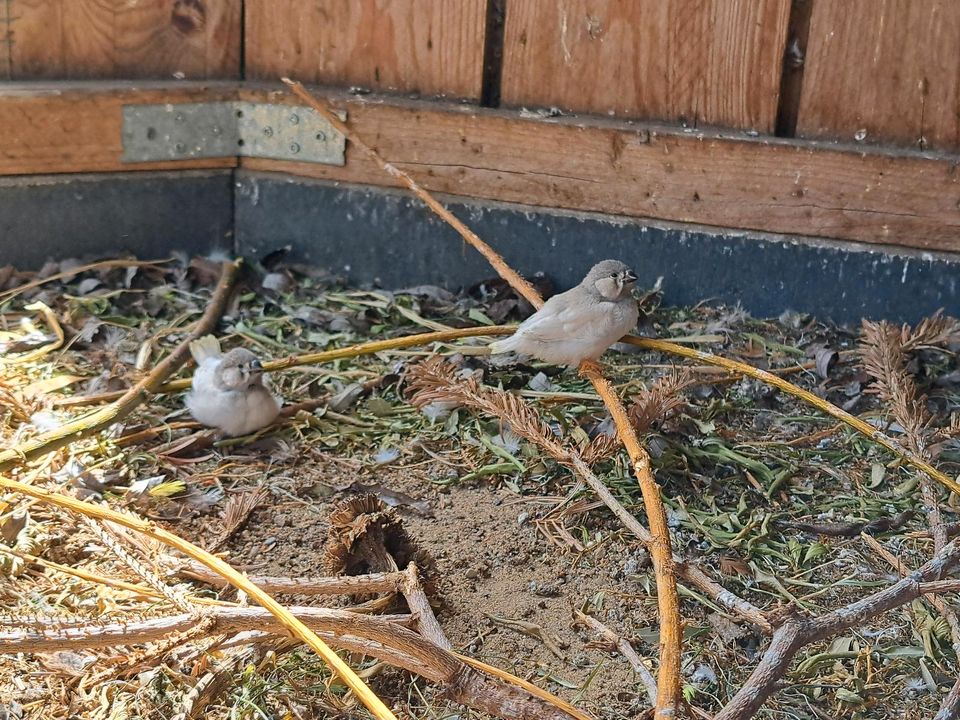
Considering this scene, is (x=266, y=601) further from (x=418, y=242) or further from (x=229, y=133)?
(x=229, y=133)

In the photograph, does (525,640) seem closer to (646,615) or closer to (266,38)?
(646,615)

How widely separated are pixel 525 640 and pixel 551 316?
1.05 meters

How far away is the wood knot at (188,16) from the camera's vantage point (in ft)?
15.3

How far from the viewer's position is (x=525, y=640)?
262 centimetres

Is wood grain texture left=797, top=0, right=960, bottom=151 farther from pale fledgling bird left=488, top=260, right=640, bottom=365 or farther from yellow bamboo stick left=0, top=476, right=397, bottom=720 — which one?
yellow bamboo stick left=0, top=476, right=397, bottom=720

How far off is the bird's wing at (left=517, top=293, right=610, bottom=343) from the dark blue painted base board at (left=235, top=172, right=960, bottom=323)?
1190 millimetres

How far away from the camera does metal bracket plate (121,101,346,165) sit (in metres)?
4.60

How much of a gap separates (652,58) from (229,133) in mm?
1790

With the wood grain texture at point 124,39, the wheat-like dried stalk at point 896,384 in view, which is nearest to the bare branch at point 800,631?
the wheat-like dried stalk at point 896,384

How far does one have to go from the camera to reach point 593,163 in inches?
171

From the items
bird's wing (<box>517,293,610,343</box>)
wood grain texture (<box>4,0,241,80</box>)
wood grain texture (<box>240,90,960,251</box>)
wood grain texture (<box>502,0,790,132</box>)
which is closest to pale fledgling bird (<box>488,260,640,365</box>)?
bird's wing (<box>517,293,610,343</box>)

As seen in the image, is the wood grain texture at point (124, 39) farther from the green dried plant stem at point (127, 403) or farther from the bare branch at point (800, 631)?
the bare branch at point (800, 631)

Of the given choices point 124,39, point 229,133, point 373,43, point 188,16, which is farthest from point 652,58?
point 124,39

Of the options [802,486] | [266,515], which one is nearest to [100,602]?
[266,515]
